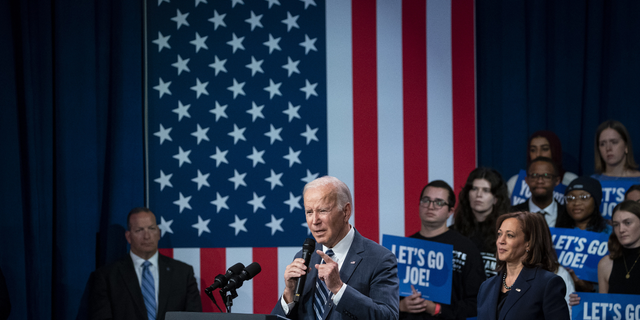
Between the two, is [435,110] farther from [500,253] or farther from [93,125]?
[93,125]

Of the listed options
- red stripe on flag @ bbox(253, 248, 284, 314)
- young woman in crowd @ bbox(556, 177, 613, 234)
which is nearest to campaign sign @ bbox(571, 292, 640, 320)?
young woman in crowd @ bbox(556, 177, 613, 234)

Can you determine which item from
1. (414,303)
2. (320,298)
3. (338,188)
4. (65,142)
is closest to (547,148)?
(414,303)

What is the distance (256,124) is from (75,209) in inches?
69.4

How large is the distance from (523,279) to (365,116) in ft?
8.97

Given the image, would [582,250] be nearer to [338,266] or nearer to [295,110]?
[338,266]

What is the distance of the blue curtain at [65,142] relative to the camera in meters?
4.64

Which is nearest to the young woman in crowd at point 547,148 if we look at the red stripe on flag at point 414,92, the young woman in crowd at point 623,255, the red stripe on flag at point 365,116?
the red stripe on flag at point 414,92

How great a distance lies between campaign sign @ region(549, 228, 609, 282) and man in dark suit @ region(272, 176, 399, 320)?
6.82 feet

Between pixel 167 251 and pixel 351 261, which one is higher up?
pixel 351 261

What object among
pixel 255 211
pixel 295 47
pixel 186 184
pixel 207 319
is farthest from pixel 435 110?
pixel 207 319

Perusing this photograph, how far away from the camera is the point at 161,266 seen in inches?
185

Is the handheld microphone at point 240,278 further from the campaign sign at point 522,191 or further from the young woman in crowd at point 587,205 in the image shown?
the campaign sign at point 522,191

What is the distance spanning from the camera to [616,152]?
4570 millimetres

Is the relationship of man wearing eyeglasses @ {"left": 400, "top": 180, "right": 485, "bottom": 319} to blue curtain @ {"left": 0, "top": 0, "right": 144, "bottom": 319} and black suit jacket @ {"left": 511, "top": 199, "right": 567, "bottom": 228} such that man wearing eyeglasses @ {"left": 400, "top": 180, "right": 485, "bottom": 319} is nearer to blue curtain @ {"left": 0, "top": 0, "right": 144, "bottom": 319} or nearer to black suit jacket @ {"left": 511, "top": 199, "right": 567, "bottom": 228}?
black suit jacket @ {"left": 511, "top": 199, "right": 567, "bottom": 228}
